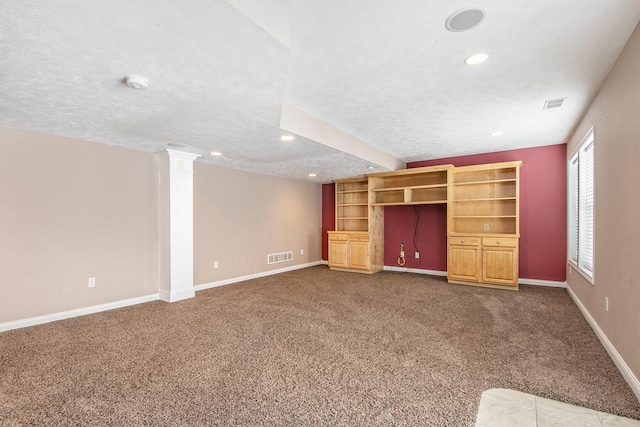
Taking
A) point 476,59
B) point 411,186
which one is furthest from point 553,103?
point 411,186

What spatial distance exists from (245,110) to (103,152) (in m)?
2.51

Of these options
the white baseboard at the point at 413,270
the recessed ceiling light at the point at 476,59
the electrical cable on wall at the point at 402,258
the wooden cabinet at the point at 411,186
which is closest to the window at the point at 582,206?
the wooden cabinet at the point at 411,186

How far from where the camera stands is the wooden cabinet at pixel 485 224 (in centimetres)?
504

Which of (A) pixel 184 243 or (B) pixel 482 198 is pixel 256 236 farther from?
(B) pixel 482 198

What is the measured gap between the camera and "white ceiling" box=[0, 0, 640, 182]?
1623 mm

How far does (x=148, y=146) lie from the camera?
4.19 metres

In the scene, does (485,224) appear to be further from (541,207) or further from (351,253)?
(351,253)

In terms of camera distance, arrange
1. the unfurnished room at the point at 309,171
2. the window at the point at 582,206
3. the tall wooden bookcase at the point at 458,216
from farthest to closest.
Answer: the tall wooden bookcase at the point at 458,216 < the window at the point at 582,206 < the unfurnished room at the point at 309,171

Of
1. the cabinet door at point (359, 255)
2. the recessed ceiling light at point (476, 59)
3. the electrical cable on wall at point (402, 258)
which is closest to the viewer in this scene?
the recessed ceiling light at point (476, 59)

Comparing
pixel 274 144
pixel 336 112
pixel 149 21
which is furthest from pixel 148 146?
pixel 149 21

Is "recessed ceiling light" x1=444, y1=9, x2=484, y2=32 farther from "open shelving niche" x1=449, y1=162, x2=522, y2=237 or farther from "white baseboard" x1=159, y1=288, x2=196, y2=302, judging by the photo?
"white baseboard" x1=159, y1=288, x2=196, y2=302

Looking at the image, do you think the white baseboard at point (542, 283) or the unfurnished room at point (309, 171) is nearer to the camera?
the unfurnished room at point (309, 171)

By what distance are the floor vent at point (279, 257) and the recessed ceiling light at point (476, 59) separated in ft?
16.9

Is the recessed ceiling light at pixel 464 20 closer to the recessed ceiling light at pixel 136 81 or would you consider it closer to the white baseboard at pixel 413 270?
the recessed ceiling light at pixel 136 81
